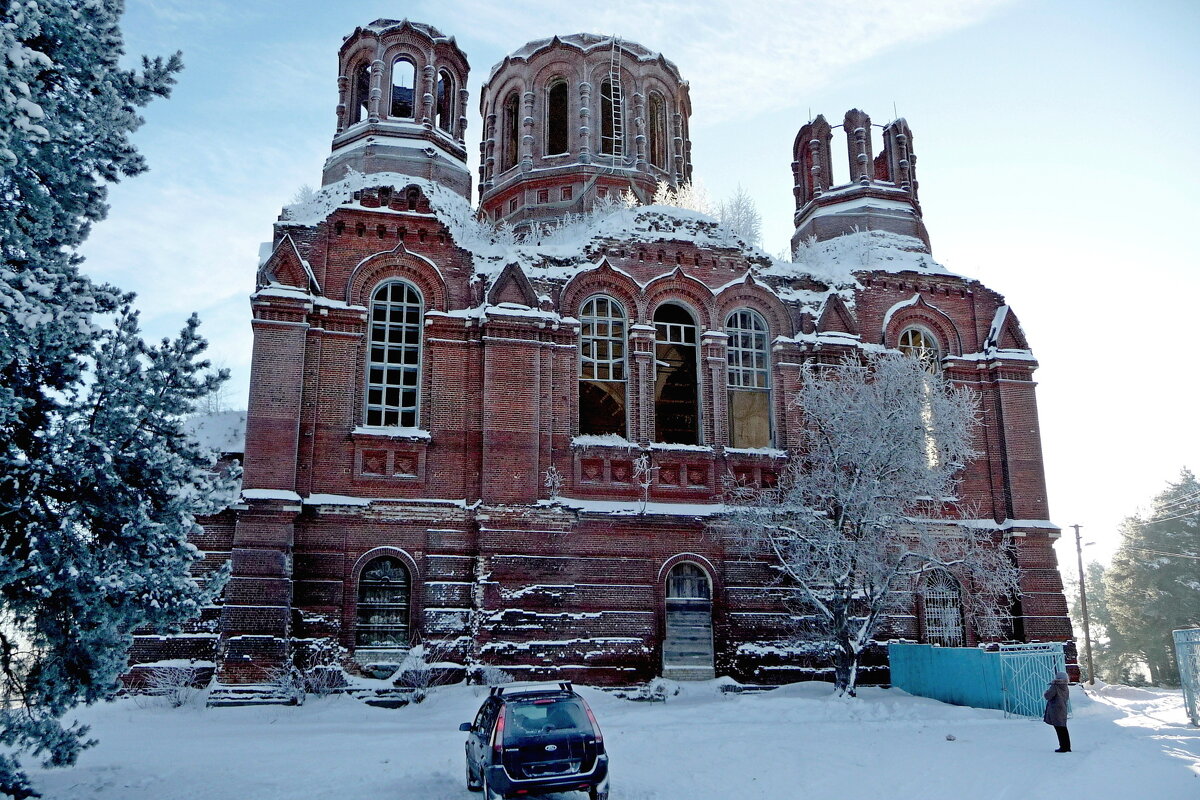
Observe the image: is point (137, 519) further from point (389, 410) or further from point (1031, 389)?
point (1031, 389)

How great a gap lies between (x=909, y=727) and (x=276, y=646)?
1066cm

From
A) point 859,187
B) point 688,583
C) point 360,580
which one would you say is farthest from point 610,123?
point 360,580

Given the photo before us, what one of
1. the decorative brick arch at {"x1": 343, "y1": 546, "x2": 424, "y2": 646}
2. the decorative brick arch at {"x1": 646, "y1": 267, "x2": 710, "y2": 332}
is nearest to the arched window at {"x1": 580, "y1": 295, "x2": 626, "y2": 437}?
the decorative brick arch at {"x1": 646, "y1": 267, "x2": 710, "y2": 332}

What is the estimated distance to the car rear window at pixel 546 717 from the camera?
1013 cm

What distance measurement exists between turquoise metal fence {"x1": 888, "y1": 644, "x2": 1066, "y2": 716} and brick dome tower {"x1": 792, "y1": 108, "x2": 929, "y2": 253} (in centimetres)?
1189

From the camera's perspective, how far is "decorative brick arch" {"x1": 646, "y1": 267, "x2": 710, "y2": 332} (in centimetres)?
2145

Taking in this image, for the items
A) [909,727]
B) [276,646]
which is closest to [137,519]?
[276,646]

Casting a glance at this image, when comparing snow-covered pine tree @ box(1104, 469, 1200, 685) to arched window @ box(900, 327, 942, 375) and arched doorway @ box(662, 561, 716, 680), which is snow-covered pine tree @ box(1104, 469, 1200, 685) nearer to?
arched window @ box(900, 327, 942, 375)

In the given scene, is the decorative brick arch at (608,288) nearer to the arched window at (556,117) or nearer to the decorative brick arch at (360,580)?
the decorative brick arch at (360,580)

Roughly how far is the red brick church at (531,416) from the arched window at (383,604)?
40 millimetres

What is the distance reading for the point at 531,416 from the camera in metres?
19.5

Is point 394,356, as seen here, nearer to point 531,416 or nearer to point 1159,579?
point 531,416

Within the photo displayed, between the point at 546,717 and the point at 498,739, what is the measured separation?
1.88 ft

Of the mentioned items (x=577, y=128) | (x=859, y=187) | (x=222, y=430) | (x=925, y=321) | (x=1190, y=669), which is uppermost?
(x=577, y=128)
